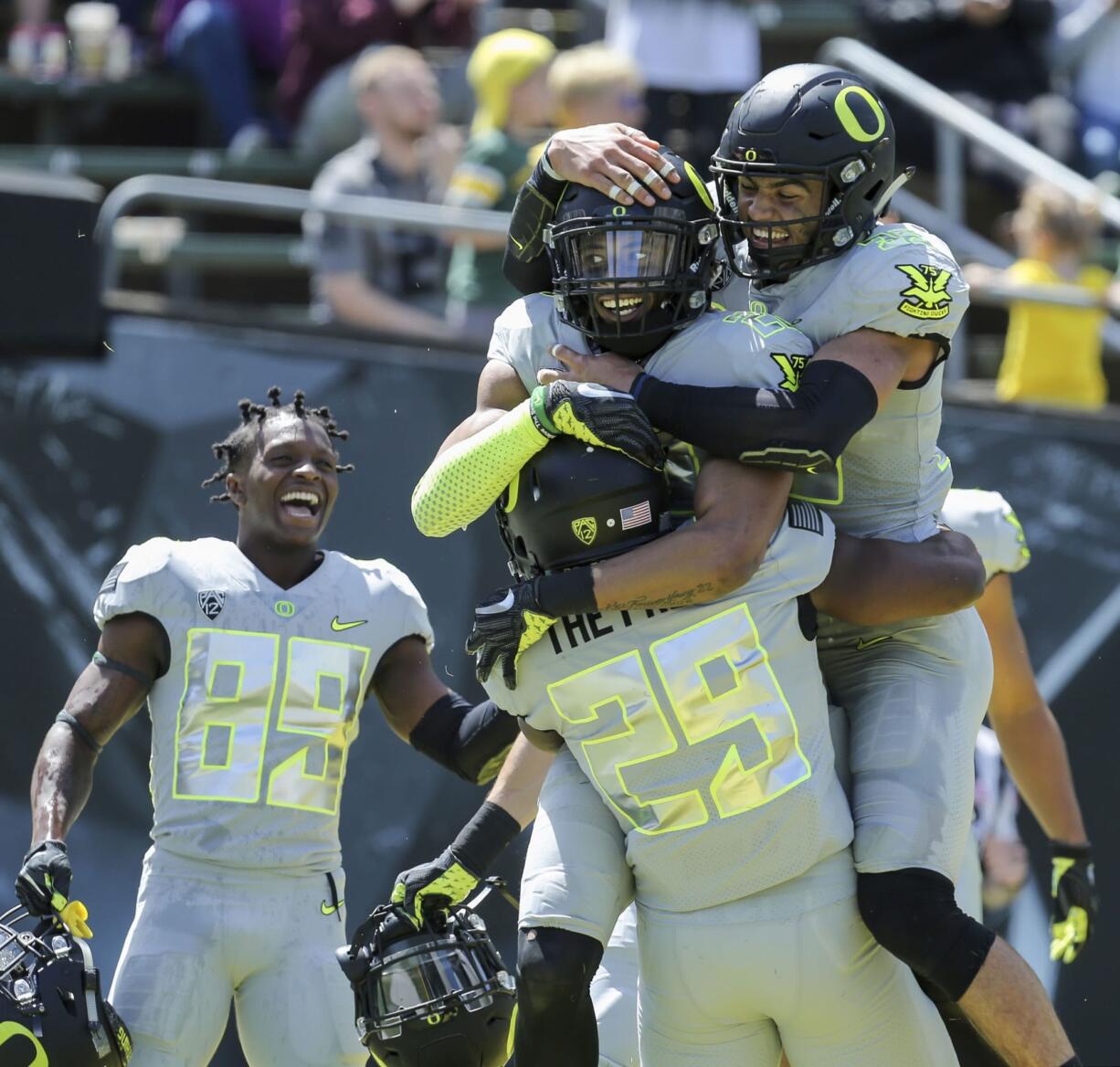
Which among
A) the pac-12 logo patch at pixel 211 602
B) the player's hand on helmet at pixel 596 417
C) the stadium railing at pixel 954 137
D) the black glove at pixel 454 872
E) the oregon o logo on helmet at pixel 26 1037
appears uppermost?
the stadium railing at pixel 954 137

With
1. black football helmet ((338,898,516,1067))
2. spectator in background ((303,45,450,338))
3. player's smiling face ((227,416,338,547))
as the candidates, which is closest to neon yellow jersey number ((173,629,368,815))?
player's smiling face ((227,416,338,547))

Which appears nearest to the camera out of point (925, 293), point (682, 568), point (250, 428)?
point (682, 568)

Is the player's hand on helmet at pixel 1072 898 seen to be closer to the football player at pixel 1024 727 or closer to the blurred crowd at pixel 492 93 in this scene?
the football player at pixel 1024 727

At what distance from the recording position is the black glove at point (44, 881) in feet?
13.2

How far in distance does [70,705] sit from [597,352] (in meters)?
1.49

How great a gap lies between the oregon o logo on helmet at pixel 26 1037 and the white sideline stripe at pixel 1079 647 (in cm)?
348

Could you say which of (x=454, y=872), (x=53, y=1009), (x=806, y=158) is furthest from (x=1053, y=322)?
(x=53, y=1009)

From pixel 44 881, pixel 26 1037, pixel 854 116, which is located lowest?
pixel 26 1037

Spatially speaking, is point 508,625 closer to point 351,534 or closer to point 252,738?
point 252,738

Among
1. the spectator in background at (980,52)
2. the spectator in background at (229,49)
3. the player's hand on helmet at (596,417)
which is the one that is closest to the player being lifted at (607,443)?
the player's hand on helmet at (596,417)

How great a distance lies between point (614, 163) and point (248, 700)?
152cm

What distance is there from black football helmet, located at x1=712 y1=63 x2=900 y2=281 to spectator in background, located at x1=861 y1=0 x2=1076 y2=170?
451 centimetres

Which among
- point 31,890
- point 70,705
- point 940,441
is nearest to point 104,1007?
point 31,890

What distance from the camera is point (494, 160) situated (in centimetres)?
691
